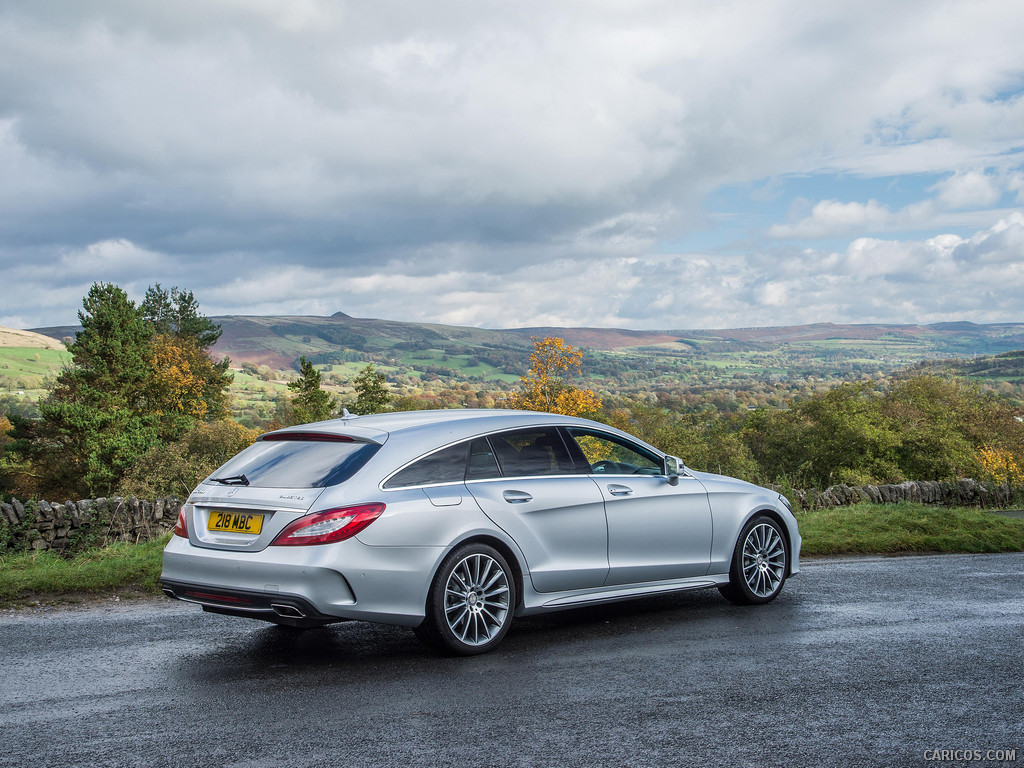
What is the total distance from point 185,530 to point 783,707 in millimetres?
4015

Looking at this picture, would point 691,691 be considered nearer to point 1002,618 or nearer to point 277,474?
point 277,474

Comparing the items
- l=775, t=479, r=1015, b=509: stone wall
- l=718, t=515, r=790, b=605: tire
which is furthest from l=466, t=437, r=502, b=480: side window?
l=775, t=479, r=1015, b=509: stone wall

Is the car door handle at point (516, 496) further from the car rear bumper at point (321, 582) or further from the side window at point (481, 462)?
the car rear bumper at point (321, 582)

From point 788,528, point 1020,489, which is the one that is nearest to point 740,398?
point 1020,489

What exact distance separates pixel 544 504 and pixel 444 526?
36.1 inches

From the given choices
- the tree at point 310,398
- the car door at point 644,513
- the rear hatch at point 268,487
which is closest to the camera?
the rear hatch at point 268,487

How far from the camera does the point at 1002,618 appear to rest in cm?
677

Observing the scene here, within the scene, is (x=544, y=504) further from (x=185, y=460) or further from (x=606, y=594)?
(x=185, y=460)

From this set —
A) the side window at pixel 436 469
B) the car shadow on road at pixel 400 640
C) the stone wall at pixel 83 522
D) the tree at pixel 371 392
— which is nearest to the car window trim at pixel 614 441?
the side window at pixel 436 469

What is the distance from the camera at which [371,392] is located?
8206 centimetres

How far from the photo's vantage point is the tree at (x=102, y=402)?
54.1 metres

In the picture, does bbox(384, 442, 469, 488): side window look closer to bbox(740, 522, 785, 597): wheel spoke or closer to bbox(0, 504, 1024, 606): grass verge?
bbox(740, 522, 785, 597): wheel spoke

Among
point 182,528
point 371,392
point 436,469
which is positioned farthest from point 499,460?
point 371,392

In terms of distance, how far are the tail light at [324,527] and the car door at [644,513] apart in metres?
2.07
